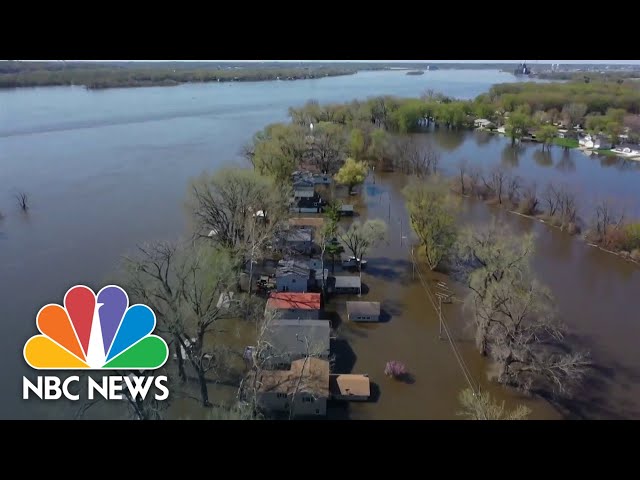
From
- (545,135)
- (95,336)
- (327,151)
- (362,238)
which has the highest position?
(545,135)

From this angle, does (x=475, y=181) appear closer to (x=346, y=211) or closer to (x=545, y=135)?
(x=346, y=211)

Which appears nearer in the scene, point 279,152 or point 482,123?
point 279,152

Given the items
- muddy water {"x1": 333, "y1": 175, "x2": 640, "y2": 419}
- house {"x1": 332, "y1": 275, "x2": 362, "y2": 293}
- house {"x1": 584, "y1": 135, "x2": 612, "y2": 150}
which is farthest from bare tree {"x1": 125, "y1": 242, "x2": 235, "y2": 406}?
house {"x1": 584, "y1": 135, "x2": 612, "y2": 150}

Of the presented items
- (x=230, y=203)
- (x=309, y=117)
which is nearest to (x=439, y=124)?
(x=309, y=117)

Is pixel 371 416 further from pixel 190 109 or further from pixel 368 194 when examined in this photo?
pixel 190 109

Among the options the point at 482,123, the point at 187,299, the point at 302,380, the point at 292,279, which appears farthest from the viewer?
the point at 482,123

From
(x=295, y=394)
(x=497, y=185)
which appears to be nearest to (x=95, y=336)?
(x=295, y=394)

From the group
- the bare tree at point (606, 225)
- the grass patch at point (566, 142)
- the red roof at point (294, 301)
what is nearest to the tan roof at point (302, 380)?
the red roof at point (294, 301)

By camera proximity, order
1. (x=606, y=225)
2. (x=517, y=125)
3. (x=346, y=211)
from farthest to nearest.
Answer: (x=517, y=125) < (x=346, y=211) < (x=606, y=225)
